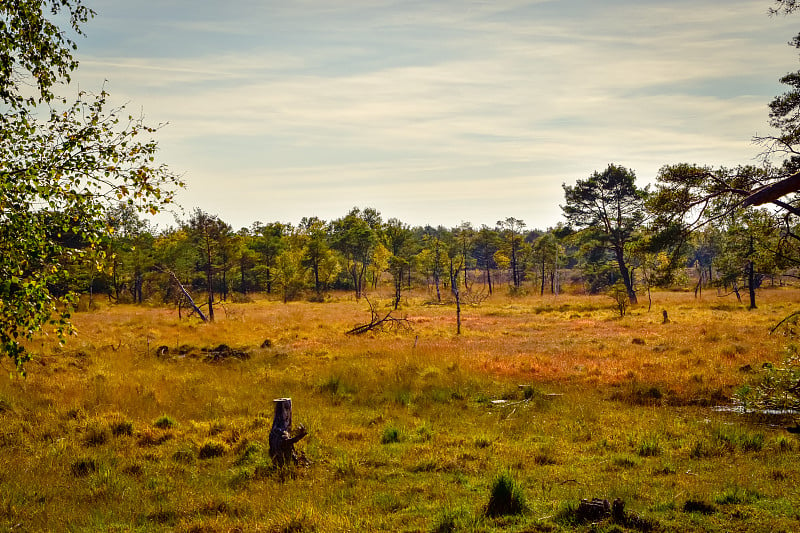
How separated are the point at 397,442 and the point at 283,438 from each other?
2.48 m

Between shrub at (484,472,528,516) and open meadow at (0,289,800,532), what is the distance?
0.02 meters

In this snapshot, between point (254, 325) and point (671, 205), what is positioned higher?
point (671, 205)

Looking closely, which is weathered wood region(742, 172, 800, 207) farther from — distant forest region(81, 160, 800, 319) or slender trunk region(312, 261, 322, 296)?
slender trunk region(312, 261, 322, 296)

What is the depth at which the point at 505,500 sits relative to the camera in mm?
6465

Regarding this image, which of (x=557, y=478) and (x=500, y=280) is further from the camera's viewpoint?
(x=500, y=280)

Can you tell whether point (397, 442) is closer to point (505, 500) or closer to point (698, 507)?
point (505, 500)

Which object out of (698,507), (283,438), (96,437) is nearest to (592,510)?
(698,507)

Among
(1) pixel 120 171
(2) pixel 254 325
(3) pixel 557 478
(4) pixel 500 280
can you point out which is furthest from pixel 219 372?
(4) pixel 500 280

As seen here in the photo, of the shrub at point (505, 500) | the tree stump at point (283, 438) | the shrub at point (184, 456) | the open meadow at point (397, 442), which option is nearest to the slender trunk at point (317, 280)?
the open meadow at point (397, 442)

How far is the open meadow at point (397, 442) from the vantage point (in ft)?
21.4

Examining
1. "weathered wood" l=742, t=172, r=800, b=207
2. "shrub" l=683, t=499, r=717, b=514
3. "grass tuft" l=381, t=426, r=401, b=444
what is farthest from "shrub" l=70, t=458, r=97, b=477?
"weathered wood" l=742, t=172, r=800, b=207

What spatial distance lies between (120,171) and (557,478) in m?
7.88

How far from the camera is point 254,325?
31.5 m

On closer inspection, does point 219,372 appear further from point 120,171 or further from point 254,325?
point 254,325
